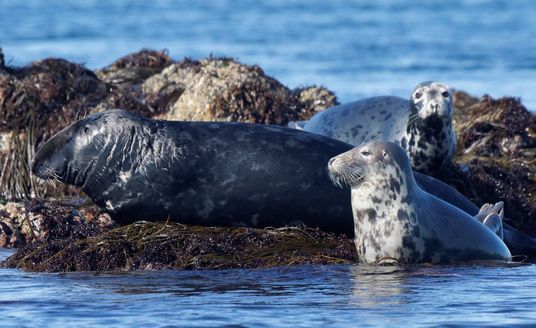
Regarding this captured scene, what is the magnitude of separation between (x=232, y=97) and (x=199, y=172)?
374cm

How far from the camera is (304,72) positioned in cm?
2778

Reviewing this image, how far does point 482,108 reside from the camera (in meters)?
13.9

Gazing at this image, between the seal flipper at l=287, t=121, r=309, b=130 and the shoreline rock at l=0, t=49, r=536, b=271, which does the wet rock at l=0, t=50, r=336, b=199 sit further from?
the seal flipper at l=287, t=121, r=309, b=130

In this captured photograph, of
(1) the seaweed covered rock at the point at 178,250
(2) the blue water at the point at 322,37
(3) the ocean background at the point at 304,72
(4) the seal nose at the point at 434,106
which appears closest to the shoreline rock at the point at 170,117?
(1) the seaweed covered rock at the point at 178,250

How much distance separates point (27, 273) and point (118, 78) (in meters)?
Result: 7.34

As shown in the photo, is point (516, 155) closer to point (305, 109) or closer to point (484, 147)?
point (484, 147)

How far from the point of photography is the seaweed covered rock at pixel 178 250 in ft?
28.0

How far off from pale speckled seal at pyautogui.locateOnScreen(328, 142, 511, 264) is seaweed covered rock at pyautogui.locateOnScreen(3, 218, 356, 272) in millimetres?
322

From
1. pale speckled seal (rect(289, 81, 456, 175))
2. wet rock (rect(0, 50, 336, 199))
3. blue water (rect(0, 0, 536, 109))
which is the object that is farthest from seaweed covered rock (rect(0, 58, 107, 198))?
blue water (rect(0, 0, 536, 109))

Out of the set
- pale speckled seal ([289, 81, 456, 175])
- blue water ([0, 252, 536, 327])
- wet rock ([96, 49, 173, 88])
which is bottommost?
blue water ([0, 252, 536, 327])

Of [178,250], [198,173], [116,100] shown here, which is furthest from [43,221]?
[116,100]

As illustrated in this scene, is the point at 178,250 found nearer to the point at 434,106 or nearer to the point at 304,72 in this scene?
the point at 434,106

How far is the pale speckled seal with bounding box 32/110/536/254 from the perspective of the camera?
905cm

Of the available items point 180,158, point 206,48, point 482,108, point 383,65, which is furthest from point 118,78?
point 206,48
